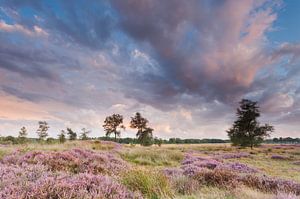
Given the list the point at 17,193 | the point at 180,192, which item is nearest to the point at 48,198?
the point at 17,193

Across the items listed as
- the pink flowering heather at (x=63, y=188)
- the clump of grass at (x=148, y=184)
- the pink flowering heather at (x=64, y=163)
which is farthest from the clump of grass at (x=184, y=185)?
the pink flowering heather at (x=64, y=163)

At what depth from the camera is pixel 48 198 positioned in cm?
465

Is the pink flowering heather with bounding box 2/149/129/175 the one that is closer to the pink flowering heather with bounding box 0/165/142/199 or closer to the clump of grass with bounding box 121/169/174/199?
the clump of grass with bounding box 121/169/174/199

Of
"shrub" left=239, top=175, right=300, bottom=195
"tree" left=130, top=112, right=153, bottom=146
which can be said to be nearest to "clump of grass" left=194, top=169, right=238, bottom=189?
"shrub" left=239, top=175, right=300, bottom=195

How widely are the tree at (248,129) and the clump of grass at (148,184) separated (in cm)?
4602

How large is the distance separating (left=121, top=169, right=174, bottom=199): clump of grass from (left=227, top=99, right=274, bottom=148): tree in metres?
46.0

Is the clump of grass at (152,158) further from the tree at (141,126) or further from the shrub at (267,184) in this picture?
the tree at (141,126)

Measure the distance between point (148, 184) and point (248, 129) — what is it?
1880 inches

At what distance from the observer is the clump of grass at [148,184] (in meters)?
6.02

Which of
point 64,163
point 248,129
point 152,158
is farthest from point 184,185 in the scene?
point 248,129

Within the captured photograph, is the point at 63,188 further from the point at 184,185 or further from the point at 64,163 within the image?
the point at 64,163

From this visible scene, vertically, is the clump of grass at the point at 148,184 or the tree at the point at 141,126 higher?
the tree at the point at 141,126

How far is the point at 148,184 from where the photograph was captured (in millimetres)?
6277

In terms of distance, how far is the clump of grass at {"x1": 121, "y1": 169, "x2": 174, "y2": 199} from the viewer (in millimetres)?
6021
